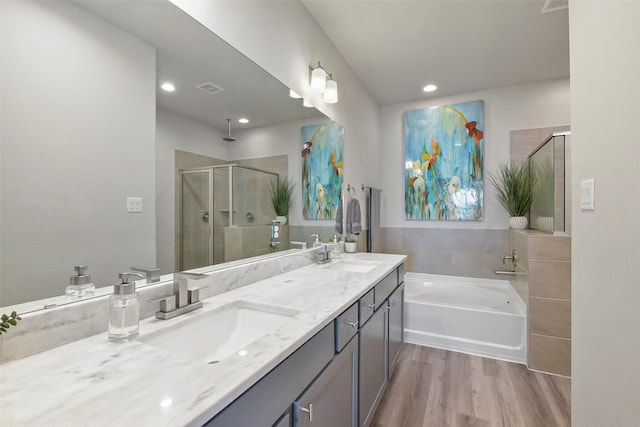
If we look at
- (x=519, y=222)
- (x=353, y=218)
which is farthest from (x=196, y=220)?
(x=519, y=222)

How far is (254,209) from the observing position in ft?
5.24

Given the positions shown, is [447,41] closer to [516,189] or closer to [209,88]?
[516,189]

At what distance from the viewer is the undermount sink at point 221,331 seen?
88cm

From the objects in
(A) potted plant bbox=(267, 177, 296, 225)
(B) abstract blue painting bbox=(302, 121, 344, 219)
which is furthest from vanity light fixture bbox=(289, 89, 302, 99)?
(A) potted plant bbox=(267, 177, 296, 225)

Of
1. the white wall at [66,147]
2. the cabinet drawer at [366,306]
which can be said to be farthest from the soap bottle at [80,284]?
the cabinet drawer at [366,306]

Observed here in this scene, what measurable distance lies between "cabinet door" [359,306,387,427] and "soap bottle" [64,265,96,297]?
3.44 feet

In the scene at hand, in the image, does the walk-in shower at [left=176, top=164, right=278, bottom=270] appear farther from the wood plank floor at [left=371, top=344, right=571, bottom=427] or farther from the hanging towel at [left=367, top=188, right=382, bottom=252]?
the hanging towel at [left=367, top=188, right=382, bottom=252]

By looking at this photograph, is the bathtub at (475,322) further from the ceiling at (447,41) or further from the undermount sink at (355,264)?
the ceiling at (447,41)

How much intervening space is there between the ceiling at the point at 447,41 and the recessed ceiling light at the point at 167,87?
141 cm

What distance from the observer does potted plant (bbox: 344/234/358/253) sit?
262 centimetres

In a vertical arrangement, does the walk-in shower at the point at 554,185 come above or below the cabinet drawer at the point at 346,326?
above

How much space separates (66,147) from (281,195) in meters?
1.12

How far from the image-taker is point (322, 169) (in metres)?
2.23

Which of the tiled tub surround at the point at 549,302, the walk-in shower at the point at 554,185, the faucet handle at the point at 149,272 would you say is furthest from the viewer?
the walk-in shower at the point at 554,185
